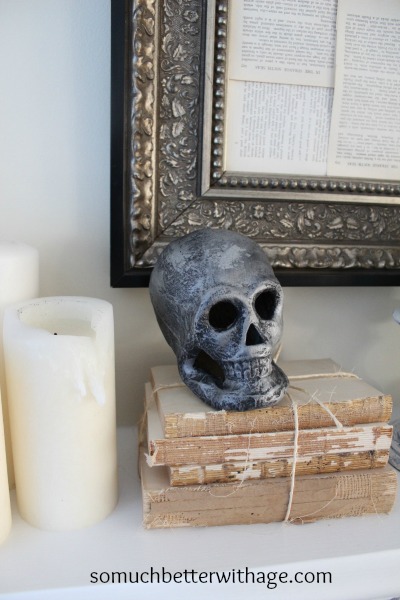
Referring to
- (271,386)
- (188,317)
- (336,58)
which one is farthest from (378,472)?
(336,58)

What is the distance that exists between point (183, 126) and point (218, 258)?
0.20 m

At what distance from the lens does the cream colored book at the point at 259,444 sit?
436 millimetres

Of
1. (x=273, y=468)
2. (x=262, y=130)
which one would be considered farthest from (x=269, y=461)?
(x=262, y=130)

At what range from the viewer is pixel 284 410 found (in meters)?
0.45

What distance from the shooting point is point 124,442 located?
0.61 meters

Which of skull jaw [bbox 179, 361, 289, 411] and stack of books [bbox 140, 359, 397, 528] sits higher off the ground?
skull jaw [bbox 179, 361, 289, 411]

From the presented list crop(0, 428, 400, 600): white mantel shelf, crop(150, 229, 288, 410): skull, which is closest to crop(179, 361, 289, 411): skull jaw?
crop(150, 229, 288, 410): skull

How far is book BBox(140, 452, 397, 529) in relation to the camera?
443mm

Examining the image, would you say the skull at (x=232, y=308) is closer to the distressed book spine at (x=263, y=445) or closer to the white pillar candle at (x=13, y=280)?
the distressed book spine at (x=263, y=445)

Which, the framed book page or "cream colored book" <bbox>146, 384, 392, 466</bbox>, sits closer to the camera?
"cream colored book" <bbox>146, 384, 392, 466</bbox>

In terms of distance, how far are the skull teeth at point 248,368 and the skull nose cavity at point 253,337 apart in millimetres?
18

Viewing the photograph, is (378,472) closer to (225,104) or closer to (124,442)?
(124,442)

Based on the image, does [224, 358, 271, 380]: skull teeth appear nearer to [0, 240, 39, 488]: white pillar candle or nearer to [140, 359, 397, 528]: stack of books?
[140, 359, 397, 528]: stack of books

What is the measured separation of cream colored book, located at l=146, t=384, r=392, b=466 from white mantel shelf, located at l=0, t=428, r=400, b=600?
0.23ft
